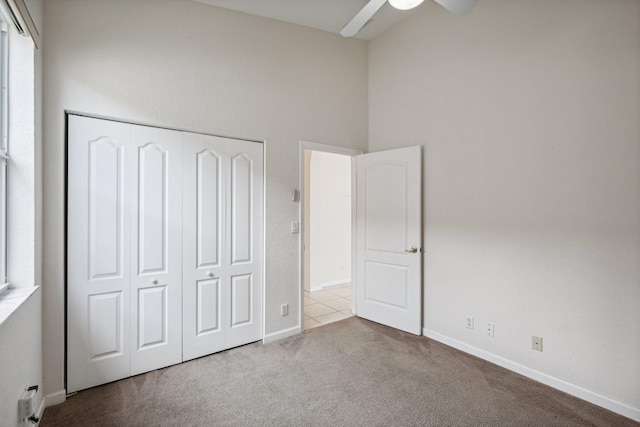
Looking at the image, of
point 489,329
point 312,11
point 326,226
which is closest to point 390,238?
point 489,329

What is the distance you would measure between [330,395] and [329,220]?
131 inches

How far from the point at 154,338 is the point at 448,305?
8.60ft

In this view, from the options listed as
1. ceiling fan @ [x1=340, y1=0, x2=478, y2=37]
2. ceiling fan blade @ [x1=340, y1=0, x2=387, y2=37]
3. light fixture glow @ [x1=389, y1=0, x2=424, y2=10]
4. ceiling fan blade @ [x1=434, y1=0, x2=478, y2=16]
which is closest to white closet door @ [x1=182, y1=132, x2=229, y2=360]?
ceiling fan blade @ [x1=340, y1=0, x2=387, y2=37]

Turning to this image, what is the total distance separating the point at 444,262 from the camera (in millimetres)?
2939

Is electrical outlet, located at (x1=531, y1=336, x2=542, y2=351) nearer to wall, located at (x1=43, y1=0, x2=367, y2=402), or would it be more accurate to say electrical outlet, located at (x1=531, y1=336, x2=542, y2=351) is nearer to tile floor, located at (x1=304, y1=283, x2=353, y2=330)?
tile floor, located at (x1=304, y1=283, x2=353, y2=330)

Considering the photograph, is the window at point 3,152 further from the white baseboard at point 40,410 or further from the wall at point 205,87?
the white baseboard at point 40,410

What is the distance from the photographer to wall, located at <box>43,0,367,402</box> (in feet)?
6.68

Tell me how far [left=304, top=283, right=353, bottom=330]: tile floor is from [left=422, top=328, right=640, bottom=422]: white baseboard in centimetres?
123

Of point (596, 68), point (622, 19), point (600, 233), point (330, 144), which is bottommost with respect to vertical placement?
point (600, 233)

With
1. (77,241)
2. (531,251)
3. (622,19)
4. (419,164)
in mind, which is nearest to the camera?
(622,19)

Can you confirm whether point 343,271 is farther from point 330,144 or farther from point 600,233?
point 600,233

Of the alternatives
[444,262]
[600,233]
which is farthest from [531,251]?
[444,262]

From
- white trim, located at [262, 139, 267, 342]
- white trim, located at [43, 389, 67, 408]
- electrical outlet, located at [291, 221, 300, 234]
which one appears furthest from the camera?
electrical outlet, located at [291, 221, 300, 234]

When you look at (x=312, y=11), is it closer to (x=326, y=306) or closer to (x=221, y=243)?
(x=221, y=243)
